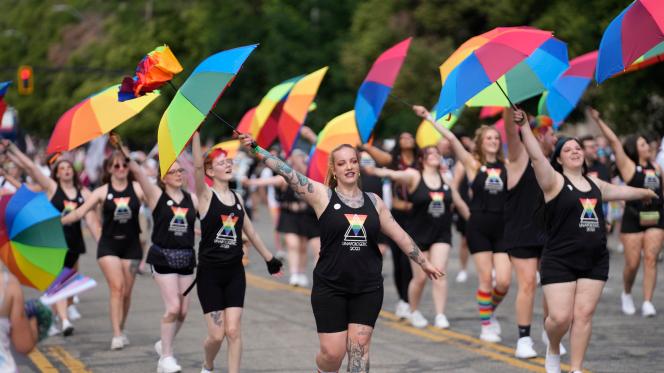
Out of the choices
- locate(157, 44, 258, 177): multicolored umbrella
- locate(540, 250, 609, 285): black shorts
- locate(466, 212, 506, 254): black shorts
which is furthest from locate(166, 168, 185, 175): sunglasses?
locate(540, 250, 609, 285): black shorts

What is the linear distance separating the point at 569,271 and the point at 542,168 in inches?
30.8

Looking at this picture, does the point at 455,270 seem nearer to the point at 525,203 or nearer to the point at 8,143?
the point at 525,203

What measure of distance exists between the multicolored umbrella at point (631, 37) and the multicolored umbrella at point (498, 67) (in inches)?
18.8

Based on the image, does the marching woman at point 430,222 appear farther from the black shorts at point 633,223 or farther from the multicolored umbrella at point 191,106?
the multicolored umbrella at point 191,106

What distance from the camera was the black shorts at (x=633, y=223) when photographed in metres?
12.7

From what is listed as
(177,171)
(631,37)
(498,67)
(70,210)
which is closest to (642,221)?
(631,37)

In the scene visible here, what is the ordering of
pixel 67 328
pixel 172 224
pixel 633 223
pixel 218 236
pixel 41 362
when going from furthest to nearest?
pixel 633 223 < pixel 67 328 < pixel 41 362 < pixel 172 224 < pixel 218 236

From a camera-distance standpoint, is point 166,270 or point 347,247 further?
point 166,270

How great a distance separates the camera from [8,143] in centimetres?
1052

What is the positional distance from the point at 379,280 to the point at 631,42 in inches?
97.7

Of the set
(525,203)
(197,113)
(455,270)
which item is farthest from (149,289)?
(197,113)

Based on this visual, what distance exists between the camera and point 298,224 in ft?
55.7

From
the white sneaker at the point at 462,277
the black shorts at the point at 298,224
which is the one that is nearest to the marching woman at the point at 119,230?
the black shorts at the point at 298,224

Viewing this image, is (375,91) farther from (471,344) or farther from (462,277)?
(462,277)
